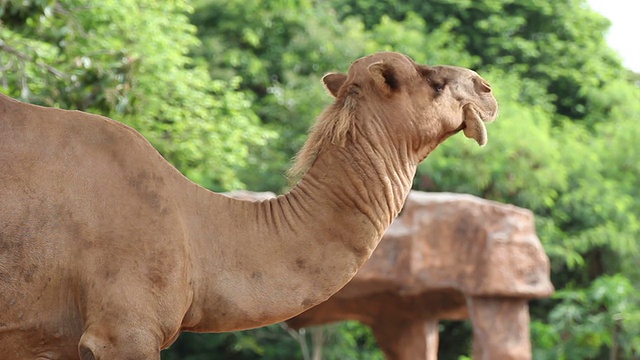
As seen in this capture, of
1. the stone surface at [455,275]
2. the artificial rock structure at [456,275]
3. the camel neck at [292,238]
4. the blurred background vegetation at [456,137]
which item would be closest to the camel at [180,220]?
the camel neck at [292,238]

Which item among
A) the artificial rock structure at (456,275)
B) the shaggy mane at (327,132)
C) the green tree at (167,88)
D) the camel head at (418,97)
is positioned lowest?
the artificial rock structure at (456,275)

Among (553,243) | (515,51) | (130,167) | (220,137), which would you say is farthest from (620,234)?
(130,167)

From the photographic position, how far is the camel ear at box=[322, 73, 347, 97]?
11.8 feet

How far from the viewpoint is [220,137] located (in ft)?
41.7

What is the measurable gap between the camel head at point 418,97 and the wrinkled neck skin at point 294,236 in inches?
3.0

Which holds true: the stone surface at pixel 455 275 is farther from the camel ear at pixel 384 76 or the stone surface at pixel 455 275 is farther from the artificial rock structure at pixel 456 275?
the camel ear at pixel 384 76

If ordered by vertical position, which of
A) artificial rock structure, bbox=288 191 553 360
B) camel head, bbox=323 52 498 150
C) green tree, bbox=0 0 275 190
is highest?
camel head, bbox=323 52 498 150

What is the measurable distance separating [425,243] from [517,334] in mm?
1303

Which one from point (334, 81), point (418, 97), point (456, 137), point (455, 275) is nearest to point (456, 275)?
point (455, 275)

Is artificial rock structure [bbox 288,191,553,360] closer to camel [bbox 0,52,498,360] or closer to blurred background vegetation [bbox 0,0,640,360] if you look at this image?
blurred background vegetation [bbox 0,0,640,360]

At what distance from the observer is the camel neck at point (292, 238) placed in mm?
3162

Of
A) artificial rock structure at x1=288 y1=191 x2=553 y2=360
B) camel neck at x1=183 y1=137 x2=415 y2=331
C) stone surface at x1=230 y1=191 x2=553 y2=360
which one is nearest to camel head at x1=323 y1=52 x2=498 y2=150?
camel neck at x1=183 y1=137 x2=415 y2=331

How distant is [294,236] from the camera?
10.7ft

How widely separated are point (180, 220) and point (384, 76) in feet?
2.60
